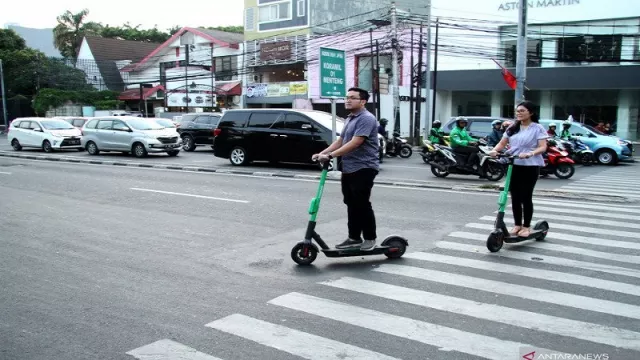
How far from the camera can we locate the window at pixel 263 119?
16578 mm

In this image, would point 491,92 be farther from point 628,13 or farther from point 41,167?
point 41,167

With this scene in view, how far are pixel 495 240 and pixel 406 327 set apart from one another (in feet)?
8.46

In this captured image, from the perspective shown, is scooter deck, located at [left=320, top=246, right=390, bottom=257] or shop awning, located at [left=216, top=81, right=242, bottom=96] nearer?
scooter deck, located at [left=320, top=246, right=390, bottom=257]

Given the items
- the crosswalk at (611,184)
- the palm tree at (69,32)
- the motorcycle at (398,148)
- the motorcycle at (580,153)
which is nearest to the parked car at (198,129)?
the motorcycle at (398,148)

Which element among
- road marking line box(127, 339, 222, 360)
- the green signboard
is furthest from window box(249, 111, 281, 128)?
road marking line box(127, 339, 222, 360)

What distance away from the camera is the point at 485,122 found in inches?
734

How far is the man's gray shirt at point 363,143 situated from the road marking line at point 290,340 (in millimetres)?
2150

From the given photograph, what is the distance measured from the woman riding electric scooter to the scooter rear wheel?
1.47 feet

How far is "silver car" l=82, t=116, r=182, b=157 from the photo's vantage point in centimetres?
2092

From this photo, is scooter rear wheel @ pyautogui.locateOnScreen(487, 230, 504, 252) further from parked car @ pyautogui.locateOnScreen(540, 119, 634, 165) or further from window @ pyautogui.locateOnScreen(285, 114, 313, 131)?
parked car @ pyautogui.locateOnScreen(540, 119, 634, 165)

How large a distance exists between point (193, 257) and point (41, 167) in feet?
42.3

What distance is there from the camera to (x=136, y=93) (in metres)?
48.9

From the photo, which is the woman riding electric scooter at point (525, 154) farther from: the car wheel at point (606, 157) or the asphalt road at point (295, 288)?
the car wheel at point (606, 157)

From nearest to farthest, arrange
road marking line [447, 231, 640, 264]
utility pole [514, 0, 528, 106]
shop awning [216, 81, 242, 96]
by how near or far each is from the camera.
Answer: road marking line [447, 231, 640, 264], utility pole [514, 0, 528, 106], shop awning [216, 81, 242, 96]
